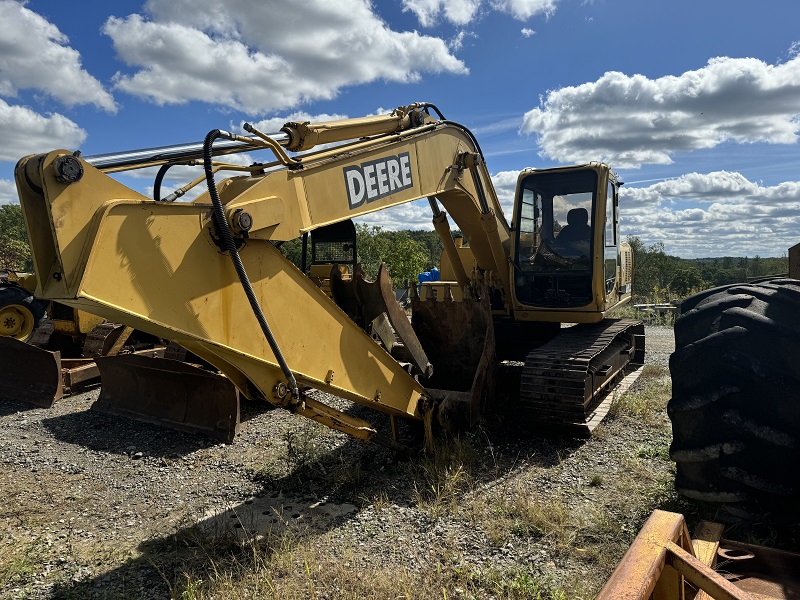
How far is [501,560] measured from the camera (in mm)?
3502

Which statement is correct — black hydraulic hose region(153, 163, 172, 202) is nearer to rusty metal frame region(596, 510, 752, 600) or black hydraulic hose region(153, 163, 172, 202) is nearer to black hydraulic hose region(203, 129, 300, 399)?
black hydraulic hose region(203, 129, 300, 399)

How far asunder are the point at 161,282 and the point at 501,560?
102 inches

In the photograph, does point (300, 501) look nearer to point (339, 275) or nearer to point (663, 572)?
point (339, 275)

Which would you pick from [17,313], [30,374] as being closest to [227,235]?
[30,374]

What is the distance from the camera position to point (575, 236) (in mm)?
6711

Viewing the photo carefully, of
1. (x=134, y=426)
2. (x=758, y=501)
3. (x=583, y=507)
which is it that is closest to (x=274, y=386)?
(x=583, y=507)

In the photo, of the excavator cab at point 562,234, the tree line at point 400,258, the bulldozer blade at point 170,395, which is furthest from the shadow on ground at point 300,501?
the tree line at point 400,258

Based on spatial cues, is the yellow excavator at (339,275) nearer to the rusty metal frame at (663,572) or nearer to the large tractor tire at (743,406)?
the large tractor tire at (743,406)

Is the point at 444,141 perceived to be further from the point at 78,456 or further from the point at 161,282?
the point at 78,456

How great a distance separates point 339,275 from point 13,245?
87.8 feet

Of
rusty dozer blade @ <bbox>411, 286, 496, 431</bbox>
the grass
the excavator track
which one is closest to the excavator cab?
the excavator track

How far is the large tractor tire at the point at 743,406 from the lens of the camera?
115 inches

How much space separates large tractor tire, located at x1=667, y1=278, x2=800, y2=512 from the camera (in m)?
2.92

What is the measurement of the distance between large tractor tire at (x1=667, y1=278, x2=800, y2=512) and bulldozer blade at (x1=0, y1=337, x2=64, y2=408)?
7.51 m
